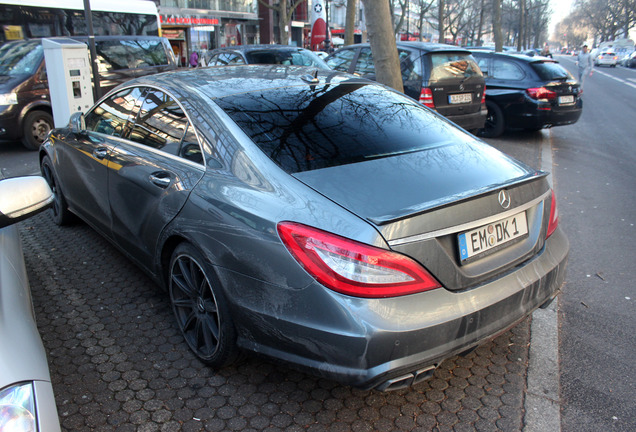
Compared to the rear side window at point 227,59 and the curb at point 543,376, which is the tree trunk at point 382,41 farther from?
the curb at point 543,376

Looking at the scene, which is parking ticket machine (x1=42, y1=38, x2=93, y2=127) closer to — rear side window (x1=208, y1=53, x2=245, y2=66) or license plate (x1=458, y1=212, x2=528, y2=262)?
rear side window (x1=208, y1=53, x2=245, y2=66)

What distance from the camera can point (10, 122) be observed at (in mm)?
9078

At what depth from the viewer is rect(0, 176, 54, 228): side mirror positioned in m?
2.07

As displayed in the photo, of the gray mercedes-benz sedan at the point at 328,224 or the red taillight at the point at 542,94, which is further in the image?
the red taillight at the point at 542,94

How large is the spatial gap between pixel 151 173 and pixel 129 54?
9112mm

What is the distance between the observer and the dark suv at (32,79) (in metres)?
9.11

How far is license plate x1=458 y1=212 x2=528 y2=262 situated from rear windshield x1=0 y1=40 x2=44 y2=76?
9528 mm

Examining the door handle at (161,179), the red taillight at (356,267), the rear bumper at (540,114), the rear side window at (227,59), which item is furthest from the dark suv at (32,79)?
the red taillight at (356,267)

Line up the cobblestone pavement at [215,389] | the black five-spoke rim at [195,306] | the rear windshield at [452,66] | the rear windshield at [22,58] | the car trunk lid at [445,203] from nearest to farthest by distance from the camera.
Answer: the car trunk lid at [445,203] < the cobblestone pavement at [215,389] < the black five-spoke rim at [195,306] < the rear windshield at [452,66] < the rear windshield at [22,58]

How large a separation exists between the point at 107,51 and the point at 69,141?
723 centimetres

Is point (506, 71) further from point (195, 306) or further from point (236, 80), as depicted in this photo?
point (195, 306)

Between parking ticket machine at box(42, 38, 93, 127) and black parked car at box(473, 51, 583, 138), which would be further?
black parked car at box(473, 51, 583, 138)

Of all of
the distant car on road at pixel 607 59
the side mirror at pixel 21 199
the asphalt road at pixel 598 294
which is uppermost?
A: the side mirror at pixel 21 199

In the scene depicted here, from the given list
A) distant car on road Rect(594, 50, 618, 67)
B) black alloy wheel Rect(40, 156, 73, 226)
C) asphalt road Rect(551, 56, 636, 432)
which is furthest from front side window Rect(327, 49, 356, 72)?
distant car on road Rect(594, 50, 618, 67)
